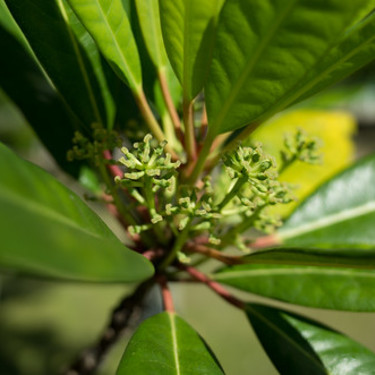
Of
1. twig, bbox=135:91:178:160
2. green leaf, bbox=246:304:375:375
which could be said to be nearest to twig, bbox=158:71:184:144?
twig, bbox=135:91:178:160

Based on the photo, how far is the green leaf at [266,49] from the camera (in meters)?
0.48

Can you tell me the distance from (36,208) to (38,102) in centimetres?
58

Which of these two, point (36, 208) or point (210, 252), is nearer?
point (36, 208)

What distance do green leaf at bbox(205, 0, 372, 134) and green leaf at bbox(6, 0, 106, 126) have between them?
11.7 inches

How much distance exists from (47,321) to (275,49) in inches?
80.6

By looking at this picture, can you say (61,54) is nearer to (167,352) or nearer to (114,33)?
(114,33)

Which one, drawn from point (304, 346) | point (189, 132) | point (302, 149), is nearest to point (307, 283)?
point (304, 346)

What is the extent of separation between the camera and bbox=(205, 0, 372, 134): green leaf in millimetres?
485

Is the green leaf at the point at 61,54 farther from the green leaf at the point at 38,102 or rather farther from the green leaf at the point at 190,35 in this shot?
the green leaf at the point at 190,35

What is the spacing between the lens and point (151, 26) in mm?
713

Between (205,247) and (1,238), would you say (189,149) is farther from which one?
(1,238)

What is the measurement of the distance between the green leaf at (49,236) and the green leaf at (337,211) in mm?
641

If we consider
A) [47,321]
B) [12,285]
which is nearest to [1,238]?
[47,321]

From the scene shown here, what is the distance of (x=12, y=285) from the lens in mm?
2471
